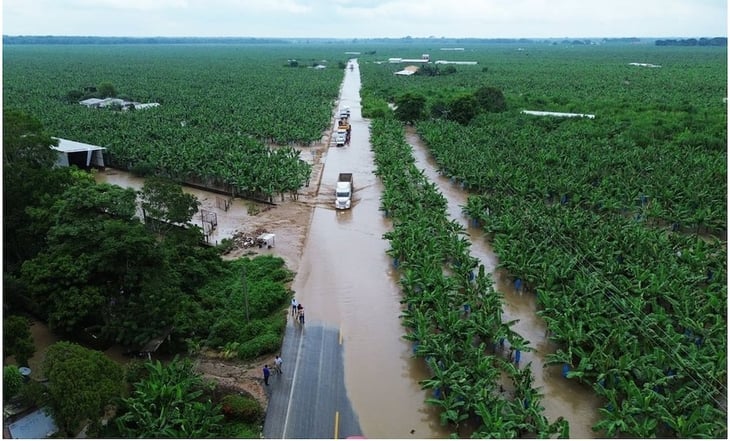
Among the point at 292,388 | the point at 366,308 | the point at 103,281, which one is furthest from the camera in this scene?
the point at 366,308

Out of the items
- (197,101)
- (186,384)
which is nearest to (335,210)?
(186,384)

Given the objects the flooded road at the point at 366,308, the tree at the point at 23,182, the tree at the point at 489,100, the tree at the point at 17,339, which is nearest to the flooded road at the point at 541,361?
the flooded road at the point at 366,308

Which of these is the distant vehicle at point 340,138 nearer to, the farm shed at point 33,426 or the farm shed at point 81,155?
the farm shed at point 81,155

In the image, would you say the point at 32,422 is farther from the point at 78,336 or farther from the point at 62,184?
the point at 62,184

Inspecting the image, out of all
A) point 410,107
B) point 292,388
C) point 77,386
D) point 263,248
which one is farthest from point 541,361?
point 410,107

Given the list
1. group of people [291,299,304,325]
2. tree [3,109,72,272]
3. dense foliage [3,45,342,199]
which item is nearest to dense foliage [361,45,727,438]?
group of people [291,299,304,325]

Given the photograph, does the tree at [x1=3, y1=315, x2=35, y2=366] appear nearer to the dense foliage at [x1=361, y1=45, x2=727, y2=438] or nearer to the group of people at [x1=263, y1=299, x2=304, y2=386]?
the group of people at [x1=263, y1=299, x2=304, y2=386]

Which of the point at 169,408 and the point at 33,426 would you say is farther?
the point at 169,408

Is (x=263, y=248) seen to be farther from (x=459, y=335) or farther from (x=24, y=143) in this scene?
(x=459, y=335)
